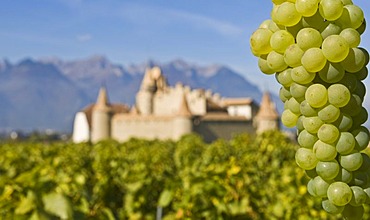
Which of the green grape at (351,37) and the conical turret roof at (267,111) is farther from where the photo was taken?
the conical turret roof at (267,111)

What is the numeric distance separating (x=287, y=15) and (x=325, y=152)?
9.4 inches

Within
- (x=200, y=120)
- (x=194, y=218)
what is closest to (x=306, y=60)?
(x=194, y=218)

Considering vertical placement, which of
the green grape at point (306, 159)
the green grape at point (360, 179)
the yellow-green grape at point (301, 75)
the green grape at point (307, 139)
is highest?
the yellow-green grape at point (301, 75)

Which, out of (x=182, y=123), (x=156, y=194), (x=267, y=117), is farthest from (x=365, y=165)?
(x=267, y=117)

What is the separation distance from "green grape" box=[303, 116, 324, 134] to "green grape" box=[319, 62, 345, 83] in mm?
76

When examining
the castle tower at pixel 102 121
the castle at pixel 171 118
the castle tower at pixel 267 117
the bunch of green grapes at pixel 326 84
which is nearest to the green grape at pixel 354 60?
the bunch of green grapes at pixel 326 84

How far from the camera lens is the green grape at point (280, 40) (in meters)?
0.86

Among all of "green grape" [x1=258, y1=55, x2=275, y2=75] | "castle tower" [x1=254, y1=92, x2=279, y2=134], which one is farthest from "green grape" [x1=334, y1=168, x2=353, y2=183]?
"castle tower" [x1=254, y1=92, x2=279, y2=134]

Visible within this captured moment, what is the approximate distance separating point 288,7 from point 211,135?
146 feet

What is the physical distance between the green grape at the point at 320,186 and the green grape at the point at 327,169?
2 cm

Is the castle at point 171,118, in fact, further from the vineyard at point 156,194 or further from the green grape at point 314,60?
the green grape at point 314,60

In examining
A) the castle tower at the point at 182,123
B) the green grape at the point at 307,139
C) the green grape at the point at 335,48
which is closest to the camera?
the green grape at the point at 335,48

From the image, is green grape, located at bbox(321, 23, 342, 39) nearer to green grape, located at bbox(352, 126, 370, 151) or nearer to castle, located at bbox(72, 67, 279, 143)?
green grape, located at bbox(352, 126, 370, 151)

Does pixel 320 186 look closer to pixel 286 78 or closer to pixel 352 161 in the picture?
pixel 352 161
